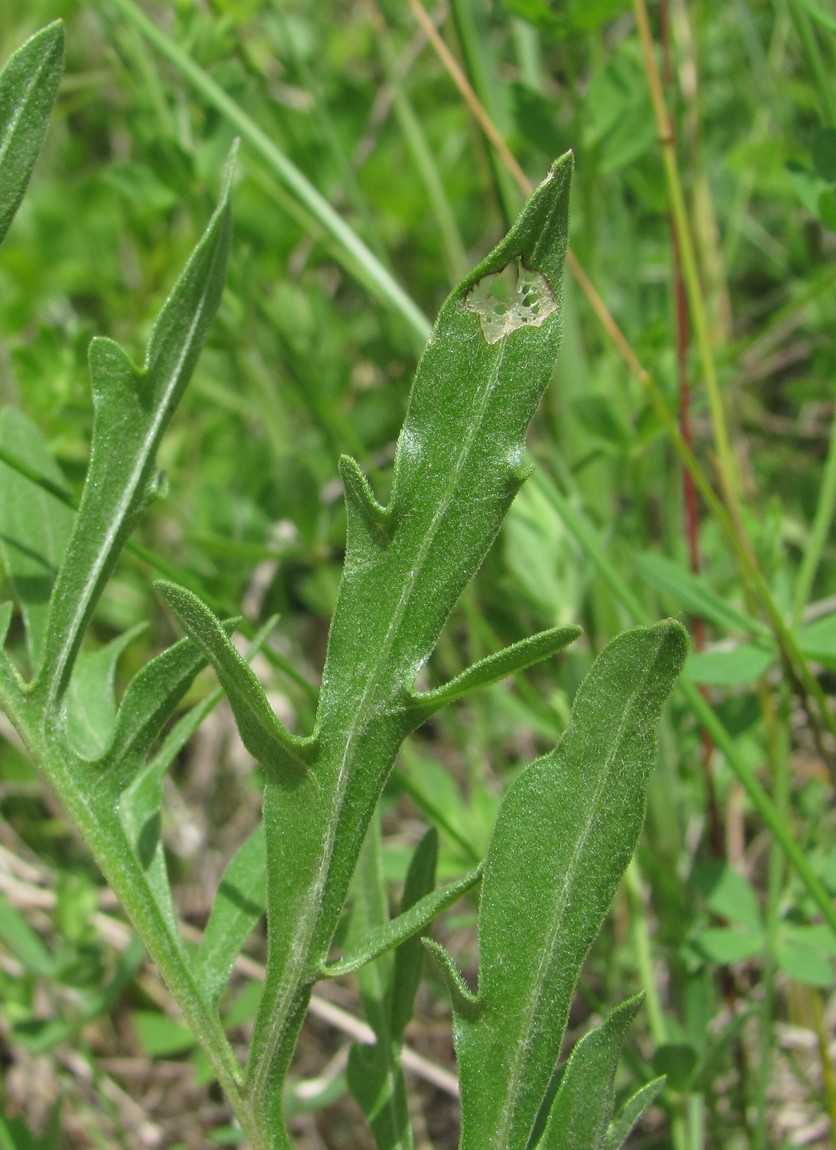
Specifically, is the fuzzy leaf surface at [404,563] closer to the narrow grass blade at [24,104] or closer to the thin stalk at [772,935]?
the narrow grass blade at [24,104]

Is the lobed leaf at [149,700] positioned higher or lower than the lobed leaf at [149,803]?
higher

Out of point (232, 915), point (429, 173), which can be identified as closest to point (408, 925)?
point (232, 915)

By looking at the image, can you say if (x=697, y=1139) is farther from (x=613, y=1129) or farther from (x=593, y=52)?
(x=593, y=52)

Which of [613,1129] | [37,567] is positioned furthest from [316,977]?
[37,567]

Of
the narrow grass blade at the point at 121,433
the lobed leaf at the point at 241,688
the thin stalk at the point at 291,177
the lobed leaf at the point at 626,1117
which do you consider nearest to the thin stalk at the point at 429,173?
the thin stalk at the point at 291,177

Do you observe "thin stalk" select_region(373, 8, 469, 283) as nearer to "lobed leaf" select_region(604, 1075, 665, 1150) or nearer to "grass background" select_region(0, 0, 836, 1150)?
"grass background" select_region(0, 0, 836, 1150)

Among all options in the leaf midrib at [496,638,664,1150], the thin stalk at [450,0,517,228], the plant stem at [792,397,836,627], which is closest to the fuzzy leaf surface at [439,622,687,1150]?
the leaf midrib at [496,638,664,1150]

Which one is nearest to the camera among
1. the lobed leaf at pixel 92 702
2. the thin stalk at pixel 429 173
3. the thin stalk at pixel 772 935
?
the lobed leaf at pixel 92 702
